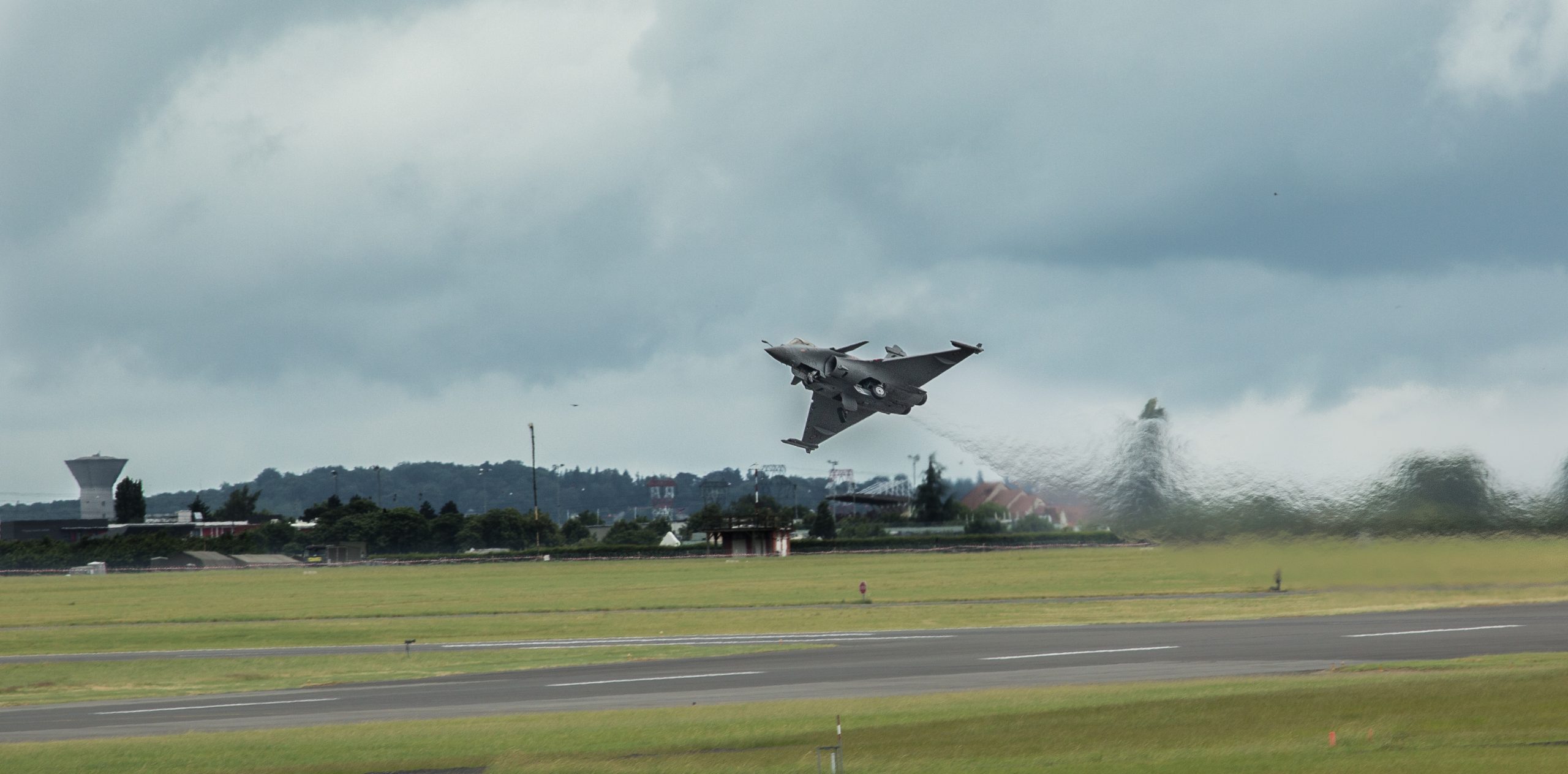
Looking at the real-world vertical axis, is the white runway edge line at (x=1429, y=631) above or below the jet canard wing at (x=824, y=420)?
below

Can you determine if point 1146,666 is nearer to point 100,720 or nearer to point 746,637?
point 746,637

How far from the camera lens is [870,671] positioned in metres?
53.0

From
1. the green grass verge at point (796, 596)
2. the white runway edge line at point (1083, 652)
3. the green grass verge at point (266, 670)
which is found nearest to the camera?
the green grass verge at point (796, 596)

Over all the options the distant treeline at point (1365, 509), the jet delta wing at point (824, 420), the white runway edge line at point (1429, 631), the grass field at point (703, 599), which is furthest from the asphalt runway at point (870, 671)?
the jet delta wing at point (824, 420)

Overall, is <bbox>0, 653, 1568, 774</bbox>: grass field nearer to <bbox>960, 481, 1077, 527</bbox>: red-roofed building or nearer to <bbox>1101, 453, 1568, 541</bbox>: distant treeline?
<bbox>1101, 453, 1568, 541</bbox>: distant treeline

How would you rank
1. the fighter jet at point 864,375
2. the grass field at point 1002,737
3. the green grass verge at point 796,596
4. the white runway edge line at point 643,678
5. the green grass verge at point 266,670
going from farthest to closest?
the green grass verge at point 266,670 < the white runway edge line at point 643,678 < the green grass verge at point 796,596 < the fighter jet at point 864,375 < the grass field at point 1002,737

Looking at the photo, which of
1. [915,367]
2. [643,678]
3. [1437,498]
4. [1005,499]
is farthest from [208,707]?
[1437,498]

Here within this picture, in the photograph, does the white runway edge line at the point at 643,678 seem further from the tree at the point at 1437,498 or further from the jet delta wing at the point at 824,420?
the tree at the point at 1437,498

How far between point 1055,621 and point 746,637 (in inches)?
687

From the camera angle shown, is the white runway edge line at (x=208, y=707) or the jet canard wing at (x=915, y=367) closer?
the jet canard wing at (x=915, y=367)

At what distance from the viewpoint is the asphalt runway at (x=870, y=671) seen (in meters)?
46.1

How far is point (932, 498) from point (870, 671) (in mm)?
26034

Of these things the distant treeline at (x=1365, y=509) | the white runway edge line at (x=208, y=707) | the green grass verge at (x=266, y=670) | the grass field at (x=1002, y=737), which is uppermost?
the distant treeline at (x=1365, y=509)

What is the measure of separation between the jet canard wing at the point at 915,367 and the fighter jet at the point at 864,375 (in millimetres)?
20
